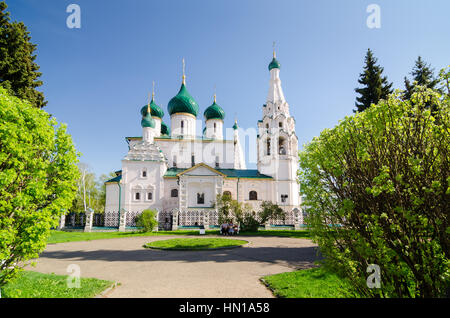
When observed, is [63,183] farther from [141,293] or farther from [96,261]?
[96,261]

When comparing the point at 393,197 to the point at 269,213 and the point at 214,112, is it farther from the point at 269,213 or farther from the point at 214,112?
the point at 214,112

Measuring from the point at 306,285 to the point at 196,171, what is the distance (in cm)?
2402

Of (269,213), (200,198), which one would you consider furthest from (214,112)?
(269,213)

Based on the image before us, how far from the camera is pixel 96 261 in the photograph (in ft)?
31.1

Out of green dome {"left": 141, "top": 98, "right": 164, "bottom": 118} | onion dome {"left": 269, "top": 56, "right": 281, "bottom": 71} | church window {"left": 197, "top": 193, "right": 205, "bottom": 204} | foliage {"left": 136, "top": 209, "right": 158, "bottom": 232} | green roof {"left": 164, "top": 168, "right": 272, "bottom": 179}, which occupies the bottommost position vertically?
foliage {"left": 136, "top": 209, "right": 158, "bottom": 232}

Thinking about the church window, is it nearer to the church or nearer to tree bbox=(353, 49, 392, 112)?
the church

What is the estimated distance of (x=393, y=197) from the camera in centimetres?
A: 348

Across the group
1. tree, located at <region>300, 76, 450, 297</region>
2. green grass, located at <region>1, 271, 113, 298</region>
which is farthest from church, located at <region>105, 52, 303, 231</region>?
tree, located at <region>300, 76, 450, 297</region>

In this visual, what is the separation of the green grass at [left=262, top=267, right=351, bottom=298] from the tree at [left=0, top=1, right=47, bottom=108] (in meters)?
15.9

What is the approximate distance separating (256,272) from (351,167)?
5173 millimetres

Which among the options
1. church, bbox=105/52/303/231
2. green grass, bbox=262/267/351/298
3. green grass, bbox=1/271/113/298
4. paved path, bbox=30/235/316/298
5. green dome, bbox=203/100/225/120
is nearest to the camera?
green grass, bbox=1/271/113/298

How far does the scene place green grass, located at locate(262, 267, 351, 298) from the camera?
536 cm

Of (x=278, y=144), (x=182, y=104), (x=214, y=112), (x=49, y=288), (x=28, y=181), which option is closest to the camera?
(x=28, y=181)
